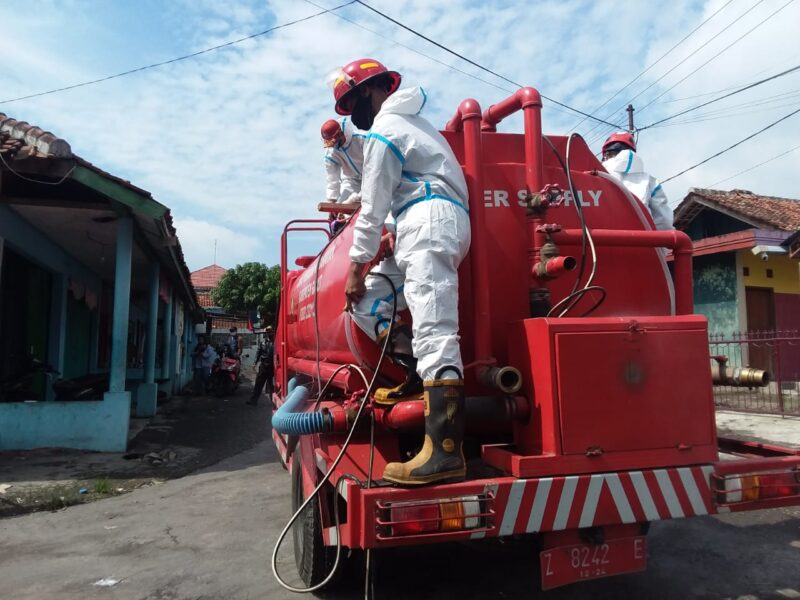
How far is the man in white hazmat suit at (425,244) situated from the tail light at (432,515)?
0.10 metres

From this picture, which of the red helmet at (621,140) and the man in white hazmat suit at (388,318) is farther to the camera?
the red helmet at (621,140)

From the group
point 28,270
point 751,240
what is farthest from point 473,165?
point 751,240

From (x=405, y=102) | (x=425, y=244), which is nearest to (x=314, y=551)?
(x=425, y=244)

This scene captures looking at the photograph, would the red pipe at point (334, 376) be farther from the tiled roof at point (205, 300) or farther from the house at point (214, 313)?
the tiled roof at point (205, 300)

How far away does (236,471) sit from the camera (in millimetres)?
7008

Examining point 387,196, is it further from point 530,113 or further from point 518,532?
point 518,532

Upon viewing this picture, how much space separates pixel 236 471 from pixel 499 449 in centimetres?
499

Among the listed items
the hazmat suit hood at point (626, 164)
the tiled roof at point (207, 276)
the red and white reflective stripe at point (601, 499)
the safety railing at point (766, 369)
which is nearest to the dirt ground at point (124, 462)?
the red and white reflective stripe at point (601, 499)

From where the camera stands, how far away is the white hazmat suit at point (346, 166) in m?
4.02

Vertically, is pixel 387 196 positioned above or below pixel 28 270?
below

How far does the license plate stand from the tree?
30.6m

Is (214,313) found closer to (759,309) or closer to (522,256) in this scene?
(759,309)

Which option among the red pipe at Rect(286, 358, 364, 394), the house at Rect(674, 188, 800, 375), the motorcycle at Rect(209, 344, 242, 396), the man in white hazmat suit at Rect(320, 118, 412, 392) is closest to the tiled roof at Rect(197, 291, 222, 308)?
the motorcycle at Rect(209, 344, 242, 396)

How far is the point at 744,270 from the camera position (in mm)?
13766
